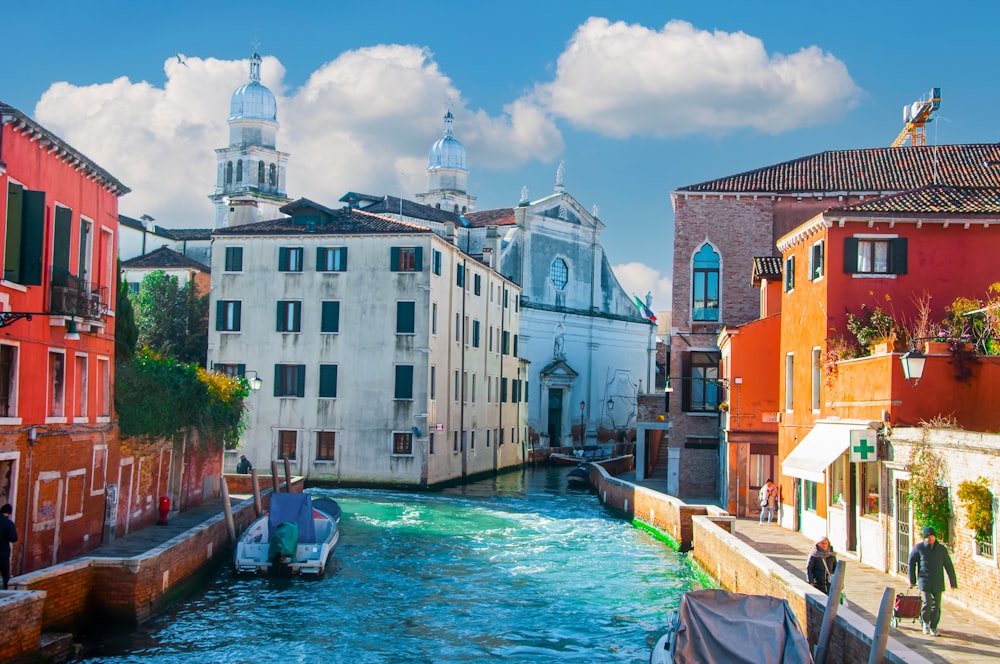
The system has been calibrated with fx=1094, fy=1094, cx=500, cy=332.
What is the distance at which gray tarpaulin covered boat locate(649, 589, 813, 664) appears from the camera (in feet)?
36.7

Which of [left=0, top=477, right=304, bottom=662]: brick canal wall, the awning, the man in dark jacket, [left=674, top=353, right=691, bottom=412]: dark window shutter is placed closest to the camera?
the man in dark jacket

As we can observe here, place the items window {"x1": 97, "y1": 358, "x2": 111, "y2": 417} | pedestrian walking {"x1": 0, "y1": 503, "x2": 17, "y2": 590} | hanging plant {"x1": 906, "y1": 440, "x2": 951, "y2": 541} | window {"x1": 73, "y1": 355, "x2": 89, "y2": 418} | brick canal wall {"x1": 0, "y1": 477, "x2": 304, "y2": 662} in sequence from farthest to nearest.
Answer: window {"x1": 97, "y1": 358, "x2": 111, "y2": 417} < window {"x1": 73, "y1": 355, "x2": 89, "y2": 418} < hanging plant {"x1": 906, "y1": 440, "x2": 951, "y2": 541} < pedestrian walking {"x1": 0, "y1": 503, "x2": 17, "y2": 590} < brick canal wall {"x1": 0, "y1": 477, "x2": 304, "y2": 662}

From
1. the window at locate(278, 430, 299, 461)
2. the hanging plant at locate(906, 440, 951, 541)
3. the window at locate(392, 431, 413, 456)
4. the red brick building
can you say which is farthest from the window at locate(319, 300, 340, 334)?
the hanging plant at locate(906, 440, 951, 541)

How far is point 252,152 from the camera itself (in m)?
67.6

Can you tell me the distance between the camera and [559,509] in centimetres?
3206

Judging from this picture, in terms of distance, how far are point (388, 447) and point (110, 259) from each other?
17.2m

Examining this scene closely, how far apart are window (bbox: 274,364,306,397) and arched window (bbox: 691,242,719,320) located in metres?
13.3

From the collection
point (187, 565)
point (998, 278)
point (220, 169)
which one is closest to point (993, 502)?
point (998, 278)

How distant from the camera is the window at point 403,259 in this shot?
1384 inches

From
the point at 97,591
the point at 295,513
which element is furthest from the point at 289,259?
the point at 97,591

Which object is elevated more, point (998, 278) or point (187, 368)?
point (998, 278)

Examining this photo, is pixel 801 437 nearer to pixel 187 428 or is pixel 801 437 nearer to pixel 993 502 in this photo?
pixel 993 502

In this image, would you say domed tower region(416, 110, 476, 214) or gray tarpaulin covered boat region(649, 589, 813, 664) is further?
domed tower region(416, 110, 476, 214)

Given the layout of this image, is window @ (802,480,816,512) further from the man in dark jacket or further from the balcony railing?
the balcony railing
